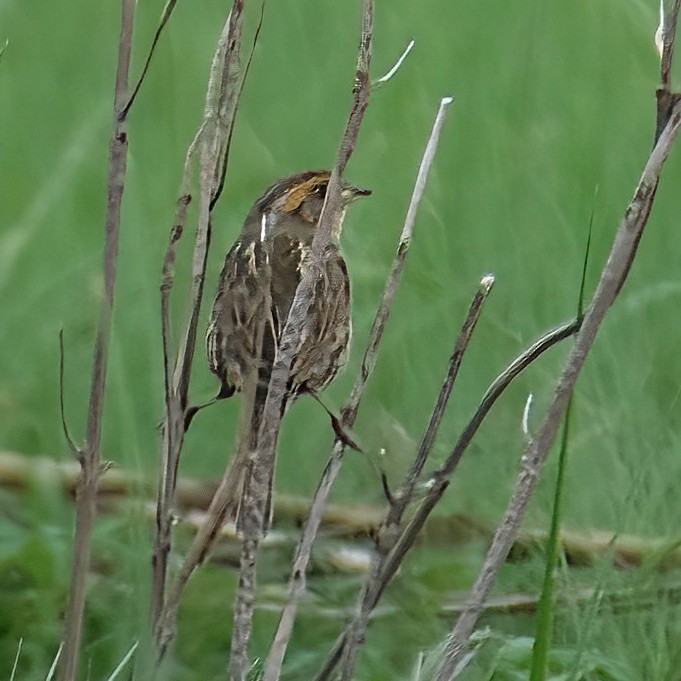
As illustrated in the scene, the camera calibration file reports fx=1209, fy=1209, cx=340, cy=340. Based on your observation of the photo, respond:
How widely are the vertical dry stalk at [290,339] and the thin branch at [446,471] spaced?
0.52 ft

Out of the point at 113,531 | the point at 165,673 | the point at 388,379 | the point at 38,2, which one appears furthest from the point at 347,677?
the point at 38,2

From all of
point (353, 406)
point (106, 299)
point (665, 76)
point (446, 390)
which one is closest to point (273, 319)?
point (353, 406)

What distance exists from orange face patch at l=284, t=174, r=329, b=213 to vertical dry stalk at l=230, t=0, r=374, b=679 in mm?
814

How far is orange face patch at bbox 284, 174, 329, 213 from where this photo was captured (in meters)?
1.86

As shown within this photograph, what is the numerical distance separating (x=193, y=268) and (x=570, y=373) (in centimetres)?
36

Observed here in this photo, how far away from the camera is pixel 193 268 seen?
115 centimetres

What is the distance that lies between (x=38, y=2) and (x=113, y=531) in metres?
1.22

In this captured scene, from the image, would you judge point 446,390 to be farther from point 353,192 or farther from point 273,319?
point 353,192

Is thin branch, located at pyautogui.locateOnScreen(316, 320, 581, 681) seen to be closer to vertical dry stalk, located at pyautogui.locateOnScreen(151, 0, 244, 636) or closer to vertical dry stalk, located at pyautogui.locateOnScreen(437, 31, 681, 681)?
vertical dry stalk, located at pyautogui.locateOnScreen(437, 31, 681, 681)

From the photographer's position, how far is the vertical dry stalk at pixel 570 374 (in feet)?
3.28

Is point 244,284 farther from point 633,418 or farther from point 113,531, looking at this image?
point 633,418

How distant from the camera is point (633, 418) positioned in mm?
1888

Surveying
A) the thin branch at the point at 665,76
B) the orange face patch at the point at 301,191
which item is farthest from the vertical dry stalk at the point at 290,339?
the orange face patch at the point at 301,191

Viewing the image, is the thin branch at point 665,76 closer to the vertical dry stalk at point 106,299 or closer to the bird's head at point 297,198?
the vertical dry stalk at point 106,299
